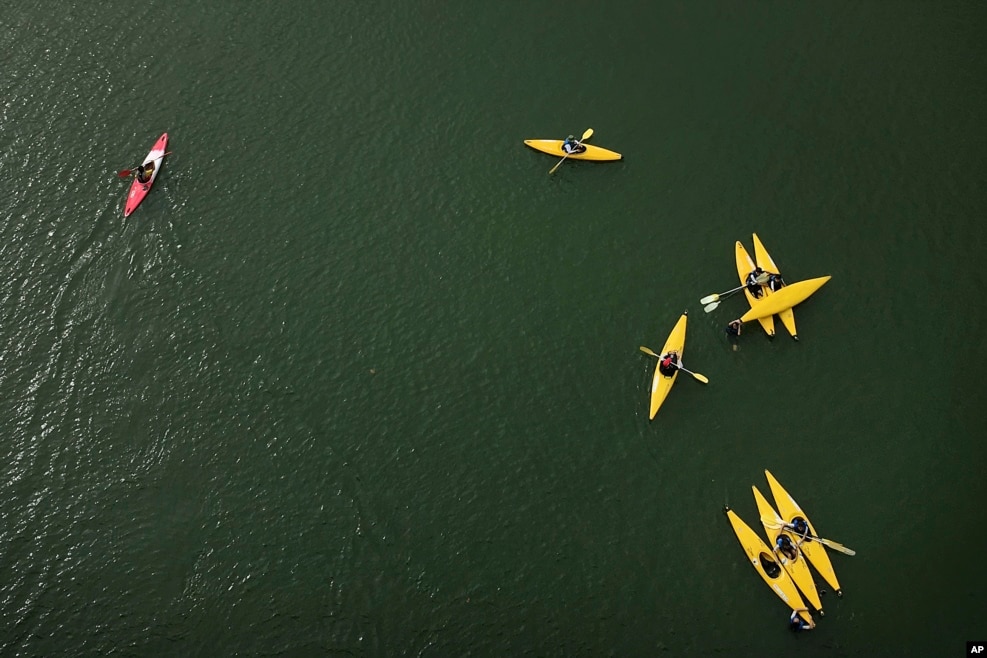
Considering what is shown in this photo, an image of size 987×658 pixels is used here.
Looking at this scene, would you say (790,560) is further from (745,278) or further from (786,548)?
(745,278)

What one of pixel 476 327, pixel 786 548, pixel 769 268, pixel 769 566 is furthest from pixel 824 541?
pixel 476 327

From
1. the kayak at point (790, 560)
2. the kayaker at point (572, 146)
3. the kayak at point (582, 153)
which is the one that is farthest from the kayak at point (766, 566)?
the kayaker at point (572, 146)

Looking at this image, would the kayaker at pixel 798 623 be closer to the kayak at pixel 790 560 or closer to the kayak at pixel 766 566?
the kayak at pixel 766 566

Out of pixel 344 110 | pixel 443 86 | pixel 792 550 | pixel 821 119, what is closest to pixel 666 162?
pixel 821 119

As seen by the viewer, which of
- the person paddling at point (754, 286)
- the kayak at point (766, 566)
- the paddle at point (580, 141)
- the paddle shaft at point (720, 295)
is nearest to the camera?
the kayak at point (766, 566)

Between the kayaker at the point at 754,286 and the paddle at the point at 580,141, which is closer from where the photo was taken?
the kayaker at the point at 754,286

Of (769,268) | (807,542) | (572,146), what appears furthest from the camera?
(572,146)

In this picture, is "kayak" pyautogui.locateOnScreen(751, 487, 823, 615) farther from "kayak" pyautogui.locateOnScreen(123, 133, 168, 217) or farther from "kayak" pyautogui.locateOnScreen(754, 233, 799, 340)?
"kayak" pyautogui.locateOnScreen(123, 133, 168, 217)

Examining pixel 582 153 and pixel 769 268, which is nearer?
pixel 769 268
